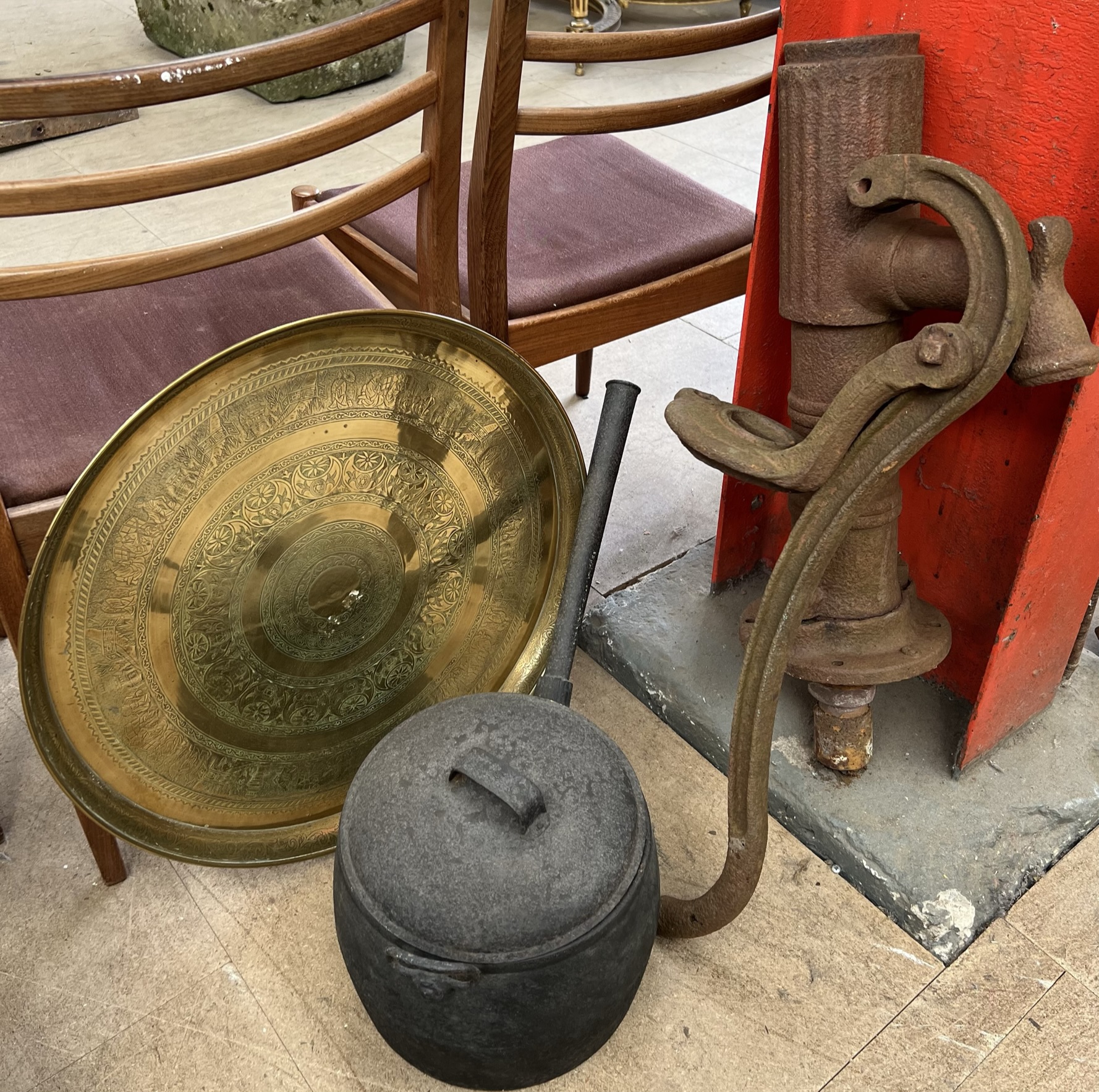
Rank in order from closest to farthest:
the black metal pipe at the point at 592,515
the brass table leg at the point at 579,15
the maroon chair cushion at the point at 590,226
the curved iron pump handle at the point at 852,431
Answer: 1. the curved iron pump handle at the point at 852,431
2. the black metal pipe at the point at 592,515
3. the maroon chair cushion at the point at 590,226
4. the brass table leg at the point at 579,15

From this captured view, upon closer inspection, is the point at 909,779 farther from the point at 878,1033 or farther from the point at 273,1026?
the point at 273,1026

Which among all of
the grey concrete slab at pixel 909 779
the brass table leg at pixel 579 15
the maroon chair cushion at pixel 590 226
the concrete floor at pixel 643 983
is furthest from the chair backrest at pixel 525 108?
the brass table leg at pixel 579 15

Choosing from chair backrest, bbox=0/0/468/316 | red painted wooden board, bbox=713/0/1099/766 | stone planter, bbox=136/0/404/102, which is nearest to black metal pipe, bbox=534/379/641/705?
red painted wooden board, bbox=713/0/1099/766

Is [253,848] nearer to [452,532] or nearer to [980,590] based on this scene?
[452,532]

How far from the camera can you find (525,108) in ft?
4.47

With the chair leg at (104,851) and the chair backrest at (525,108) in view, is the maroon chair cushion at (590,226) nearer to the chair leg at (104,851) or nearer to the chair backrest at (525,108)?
the chair backrest at (525,108)

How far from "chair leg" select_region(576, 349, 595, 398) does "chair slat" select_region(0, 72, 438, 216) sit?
41.7 inches

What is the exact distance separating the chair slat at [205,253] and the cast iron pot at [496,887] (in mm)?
541

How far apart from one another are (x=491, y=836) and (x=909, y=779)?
0.69 meters

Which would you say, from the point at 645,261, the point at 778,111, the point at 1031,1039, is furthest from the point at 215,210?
the point at 1031,1039

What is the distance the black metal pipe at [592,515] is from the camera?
1.39 m

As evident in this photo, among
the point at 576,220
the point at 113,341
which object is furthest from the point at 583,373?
the point at 113,341

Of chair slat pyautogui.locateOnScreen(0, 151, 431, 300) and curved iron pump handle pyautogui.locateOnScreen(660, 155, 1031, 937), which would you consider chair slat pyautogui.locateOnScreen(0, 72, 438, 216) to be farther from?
curved iron pump handle pyautogui.locateOnScreen(660, 155, 1031, 937)

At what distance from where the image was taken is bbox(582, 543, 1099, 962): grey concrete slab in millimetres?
1424
